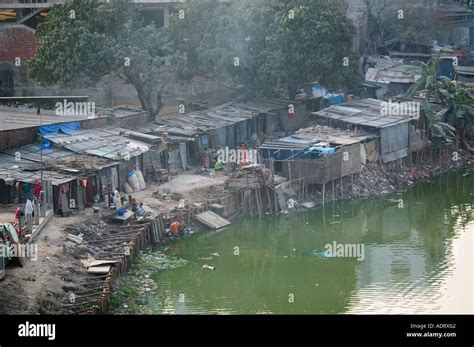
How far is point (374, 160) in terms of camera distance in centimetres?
3566

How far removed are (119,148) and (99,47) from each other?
21.4 feet

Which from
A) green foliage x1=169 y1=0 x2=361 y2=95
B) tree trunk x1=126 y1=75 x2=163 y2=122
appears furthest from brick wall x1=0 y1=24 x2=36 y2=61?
tree trunk x1=126 y1=75 x2=163 y2=122

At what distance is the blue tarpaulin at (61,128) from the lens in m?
30.8

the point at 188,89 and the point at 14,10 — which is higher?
the point at 14,10

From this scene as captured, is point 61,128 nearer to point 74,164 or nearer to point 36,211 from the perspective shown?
point 74,164

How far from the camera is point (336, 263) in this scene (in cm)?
2728

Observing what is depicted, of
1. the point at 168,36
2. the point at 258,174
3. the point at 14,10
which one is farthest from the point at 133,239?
the point at 14,10

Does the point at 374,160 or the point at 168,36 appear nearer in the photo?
the point at 374,160

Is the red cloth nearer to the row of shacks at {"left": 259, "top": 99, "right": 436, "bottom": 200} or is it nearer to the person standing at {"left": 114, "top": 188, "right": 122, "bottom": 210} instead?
the person standing at {"left": 114, "top": 188, "right": 122, "bottom": 210}

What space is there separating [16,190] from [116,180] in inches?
144

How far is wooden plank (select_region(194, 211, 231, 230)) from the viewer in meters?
29.7

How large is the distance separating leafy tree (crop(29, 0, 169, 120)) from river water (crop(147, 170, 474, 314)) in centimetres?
895

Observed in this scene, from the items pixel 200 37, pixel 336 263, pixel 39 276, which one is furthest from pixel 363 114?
pixel 39 276
